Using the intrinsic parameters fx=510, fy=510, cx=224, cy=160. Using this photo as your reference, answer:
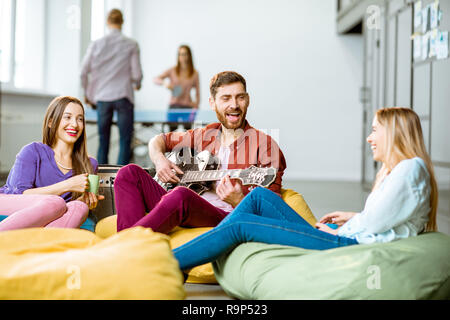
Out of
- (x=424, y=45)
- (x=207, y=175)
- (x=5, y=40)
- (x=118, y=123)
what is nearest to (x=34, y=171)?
(x=207, y=175)

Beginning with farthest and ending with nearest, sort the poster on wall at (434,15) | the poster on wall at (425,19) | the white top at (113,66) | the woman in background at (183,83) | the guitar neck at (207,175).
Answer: the woman in background at (183,83) → the white top at (113,66) → the poster on wall at (425,19) → the poster on wall at (434,15) → the guitar neck at (207,175)

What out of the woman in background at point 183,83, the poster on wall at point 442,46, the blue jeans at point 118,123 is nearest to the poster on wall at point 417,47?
the poster on wall at point 442,46

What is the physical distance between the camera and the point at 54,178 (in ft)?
6.51

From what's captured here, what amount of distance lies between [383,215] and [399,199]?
0.06 metres

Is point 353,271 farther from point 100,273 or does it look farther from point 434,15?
point 434,15

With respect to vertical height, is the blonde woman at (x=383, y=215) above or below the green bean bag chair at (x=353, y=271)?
above

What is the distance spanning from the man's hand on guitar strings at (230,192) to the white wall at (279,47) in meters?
4.87

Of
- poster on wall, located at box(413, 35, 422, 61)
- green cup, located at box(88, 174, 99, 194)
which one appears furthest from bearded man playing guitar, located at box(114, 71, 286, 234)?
poster on wall, located at box(413, 35, 422, 61)

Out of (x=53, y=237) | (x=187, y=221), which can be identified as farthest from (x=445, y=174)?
(x=53, y=237)

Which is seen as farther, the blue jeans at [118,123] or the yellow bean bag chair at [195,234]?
the blue jeans at [118,123]

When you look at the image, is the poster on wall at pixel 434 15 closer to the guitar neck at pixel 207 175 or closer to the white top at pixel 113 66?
the white top at pixel 113 66

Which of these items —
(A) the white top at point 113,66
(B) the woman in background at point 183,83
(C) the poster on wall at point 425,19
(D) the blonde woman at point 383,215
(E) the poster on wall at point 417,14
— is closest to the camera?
(D) the blonde woman at point 383,215

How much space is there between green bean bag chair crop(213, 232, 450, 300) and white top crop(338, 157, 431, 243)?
0.21 feet

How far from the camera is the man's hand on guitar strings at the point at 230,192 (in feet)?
5.89
